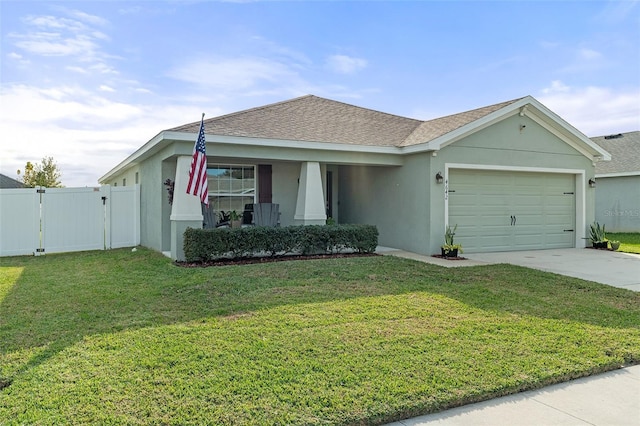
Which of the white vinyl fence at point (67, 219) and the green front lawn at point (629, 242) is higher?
the white vinyl fence at point (67, 219)

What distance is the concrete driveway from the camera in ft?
27.1

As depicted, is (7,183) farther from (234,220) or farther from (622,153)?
(622,153)

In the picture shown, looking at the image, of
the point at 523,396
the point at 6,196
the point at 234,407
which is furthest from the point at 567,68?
the point at 6,196

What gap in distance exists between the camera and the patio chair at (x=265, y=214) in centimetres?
1131

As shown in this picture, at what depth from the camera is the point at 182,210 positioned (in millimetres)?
9766

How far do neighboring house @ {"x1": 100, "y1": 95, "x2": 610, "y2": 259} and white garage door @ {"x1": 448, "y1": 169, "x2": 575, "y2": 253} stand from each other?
3 cm

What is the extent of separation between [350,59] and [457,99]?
486cm

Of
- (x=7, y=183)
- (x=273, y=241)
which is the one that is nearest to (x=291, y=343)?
(x=273, y=241)

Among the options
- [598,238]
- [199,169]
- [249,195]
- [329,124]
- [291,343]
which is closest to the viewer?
[291,343]

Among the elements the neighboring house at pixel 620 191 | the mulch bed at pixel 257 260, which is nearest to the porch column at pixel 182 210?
the mulch bed at pixel 257 260

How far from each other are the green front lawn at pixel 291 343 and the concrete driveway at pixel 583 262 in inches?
38.3

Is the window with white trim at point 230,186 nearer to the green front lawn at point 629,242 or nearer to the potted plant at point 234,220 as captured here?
the potted plant at point 234,220

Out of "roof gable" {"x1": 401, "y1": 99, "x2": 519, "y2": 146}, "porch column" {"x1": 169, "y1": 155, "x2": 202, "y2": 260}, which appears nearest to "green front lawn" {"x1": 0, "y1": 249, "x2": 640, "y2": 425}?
"porch column" {"x1": 169, "y1": 155, "x2": 202, "y2": 260}

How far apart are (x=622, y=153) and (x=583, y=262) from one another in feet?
46.7
